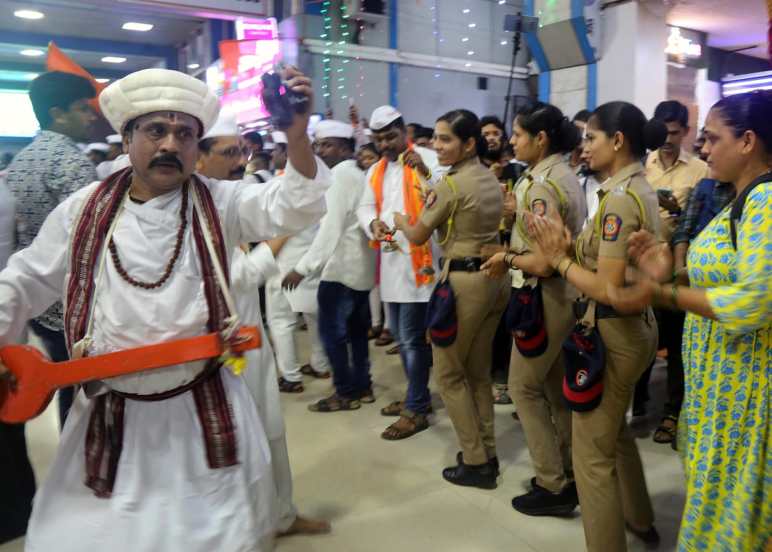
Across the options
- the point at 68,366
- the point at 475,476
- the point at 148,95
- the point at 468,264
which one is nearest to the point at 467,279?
the point at 468,264

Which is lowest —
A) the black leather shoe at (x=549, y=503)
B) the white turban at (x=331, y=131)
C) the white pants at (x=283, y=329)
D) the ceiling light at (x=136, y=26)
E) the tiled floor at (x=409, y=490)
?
the tiled floor at (x=409, y=490)

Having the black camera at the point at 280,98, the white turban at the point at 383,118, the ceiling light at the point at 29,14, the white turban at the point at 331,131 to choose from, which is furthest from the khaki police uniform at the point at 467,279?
the ceiling light at the point at 29,14

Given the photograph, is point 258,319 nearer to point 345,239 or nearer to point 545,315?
point 545,315

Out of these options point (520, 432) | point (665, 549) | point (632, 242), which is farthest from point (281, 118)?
point (520, 432)

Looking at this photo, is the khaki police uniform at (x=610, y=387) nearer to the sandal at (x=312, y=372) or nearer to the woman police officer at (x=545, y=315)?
the woman police officer at (x=545, y=315)

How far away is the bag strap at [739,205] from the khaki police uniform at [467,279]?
1192 mm

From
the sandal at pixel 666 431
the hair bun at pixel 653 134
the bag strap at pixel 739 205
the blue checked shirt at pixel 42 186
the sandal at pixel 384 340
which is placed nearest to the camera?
the bag strap at pixel 739 205

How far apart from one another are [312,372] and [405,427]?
49.0 inches

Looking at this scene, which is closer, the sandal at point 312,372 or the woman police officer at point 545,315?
the woman police officer at point 545,315

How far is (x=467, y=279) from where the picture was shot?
2689 millimetres

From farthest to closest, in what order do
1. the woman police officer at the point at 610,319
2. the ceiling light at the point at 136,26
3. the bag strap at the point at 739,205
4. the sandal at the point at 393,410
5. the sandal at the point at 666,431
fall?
the ceiling light at the point at 136,26
the sandal at the point at 393,410
the sandal at the point at 666,431
the woman police officer at the point at 610,319
the bag strap at the point at 739,205

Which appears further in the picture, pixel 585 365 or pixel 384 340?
pixel 384 340

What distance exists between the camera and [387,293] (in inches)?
138

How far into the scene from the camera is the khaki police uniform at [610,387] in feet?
6.34
